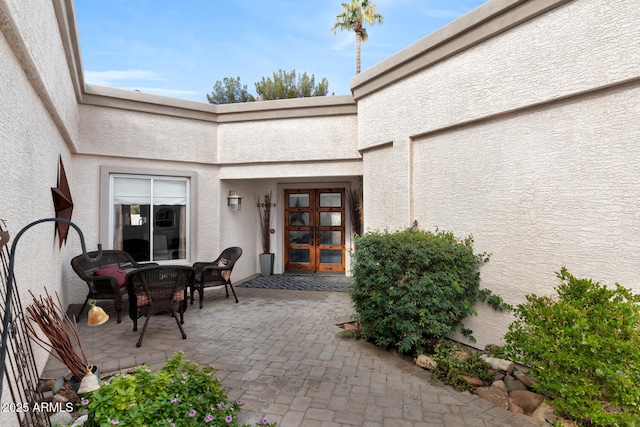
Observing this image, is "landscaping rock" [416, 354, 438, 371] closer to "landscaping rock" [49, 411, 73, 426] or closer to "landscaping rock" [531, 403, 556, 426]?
"landscaping rock" [531, 403, 556, 426]

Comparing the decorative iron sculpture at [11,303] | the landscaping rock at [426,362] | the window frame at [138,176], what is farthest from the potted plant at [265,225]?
the decorative iron sculpture at [11,303]

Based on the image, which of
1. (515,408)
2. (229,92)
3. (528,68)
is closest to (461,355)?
(515,408)

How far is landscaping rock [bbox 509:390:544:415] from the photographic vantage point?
3.05 meters

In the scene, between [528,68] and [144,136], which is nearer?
[528,68]

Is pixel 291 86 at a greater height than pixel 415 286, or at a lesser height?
greater

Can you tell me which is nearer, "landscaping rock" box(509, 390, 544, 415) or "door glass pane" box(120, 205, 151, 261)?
"landscaping rock" box(509, 390, 544, 415)

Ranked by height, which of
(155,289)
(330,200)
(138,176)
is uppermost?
(138,176)

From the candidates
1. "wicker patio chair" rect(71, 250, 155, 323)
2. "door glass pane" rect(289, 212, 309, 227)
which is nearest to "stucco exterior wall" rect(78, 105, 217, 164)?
"wicker patio chair" rect(71, 250, 155, 323)

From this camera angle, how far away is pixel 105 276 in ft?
17.6

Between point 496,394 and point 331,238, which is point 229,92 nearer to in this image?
point 331,238

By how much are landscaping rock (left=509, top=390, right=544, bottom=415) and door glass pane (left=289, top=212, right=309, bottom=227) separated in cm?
747

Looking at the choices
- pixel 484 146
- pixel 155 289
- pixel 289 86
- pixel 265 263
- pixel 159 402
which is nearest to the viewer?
pixel 159 402

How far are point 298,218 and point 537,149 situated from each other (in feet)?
23.9

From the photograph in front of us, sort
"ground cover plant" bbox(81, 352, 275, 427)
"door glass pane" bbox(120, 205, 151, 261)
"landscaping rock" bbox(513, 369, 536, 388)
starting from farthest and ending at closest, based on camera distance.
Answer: "door glass pane" bbox(120, 205, 151, 261) < "landscaping rock" bbox(513, 369, 536, 388) < "ground cover plant" bbox(81, 352, 275, 427)
